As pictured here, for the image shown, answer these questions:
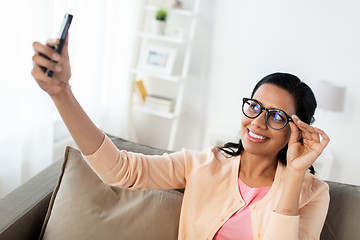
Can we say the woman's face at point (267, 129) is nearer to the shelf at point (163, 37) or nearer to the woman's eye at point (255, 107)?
the woman's eye at point (255, 107)

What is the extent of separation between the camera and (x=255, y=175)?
1.32 metres

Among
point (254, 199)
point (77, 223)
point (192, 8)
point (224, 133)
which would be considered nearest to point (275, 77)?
point (254, 199)

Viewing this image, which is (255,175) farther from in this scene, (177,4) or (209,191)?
(177,4)

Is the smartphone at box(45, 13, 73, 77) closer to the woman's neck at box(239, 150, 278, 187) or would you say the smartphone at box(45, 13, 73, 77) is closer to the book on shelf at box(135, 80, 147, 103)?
the woman's neck at box(239, 150, 278, 187)

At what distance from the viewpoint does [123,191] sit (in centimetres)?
129

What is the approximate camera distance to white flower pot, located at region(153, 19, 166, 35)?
9.07ft

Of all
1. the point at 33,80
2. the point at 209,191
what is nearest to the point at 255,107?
the point at 209,191

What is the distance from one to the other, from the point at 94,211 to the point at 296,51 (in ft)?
6.95

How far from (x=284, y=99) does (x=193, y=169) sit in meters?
0.40

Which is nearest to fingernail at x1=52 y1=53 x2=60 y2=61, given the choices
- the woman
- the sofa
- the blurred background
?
the woman

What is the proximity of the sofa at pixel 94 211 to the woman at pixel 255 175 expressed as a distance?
7 cm

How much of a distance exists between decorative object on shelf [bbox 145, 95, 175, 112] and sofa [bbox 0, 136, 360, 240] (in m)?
1.61

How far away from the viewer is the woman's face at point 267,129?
1.24m

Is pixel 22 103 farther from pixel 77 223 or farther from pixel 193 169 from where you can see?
pixel 193 169
